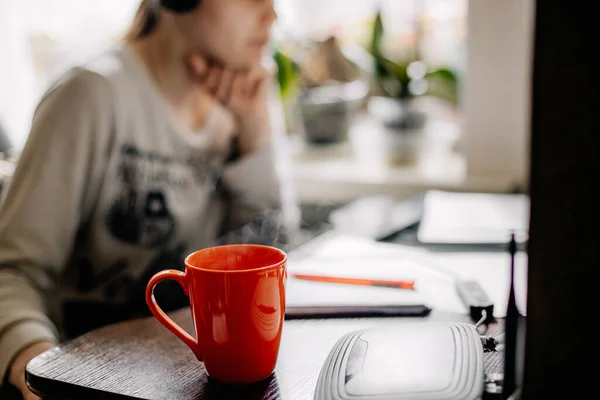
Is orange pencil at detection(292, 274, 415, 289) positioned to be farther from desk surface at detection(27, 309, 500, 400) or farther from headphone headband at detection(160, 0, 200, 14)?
headphone headband at detection(160, 0, 200, 14)

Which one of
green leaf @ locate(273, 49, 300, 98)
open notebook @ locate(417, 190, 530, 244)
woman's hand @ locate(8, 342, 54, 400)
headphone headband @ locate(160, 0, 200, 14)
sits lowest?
woman's hand @ locate(8, 342, 54, 400)

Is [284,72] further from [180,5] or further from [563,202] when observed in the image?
[563,202]

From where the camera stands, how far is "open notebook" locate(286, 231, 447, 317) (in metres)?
0.66

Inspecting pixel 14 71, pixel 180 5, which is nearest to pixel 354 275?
pixel 180 5

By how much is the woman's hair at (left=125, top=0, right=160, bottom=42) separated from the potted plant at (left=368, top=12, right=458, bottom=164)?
0.67m

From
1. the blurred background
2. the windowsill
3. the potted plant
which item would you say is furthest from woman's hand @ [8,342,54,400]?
the potted plant

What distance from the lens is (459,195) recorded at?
1.18 m

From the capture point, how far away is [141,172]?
1.05 meters

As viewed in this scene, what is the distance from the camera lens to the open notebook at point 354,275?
0.66 metres

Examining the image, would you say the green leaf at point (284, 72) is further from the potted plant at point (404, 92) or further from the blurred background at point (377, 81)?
the potted plant at point (404, 92)

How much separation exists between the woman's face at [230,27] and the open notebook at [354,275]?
363mm

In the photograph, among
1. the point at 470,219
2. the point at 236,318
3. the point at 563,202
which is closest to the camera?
the point at 563,202

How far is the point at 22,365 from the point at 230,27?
0.64 meters

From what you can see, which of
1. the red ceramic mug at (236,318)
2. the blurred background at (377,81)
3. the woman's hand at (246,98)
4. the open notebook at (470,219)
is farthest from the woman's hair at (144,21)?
the red ceramic mug at (236,318)
